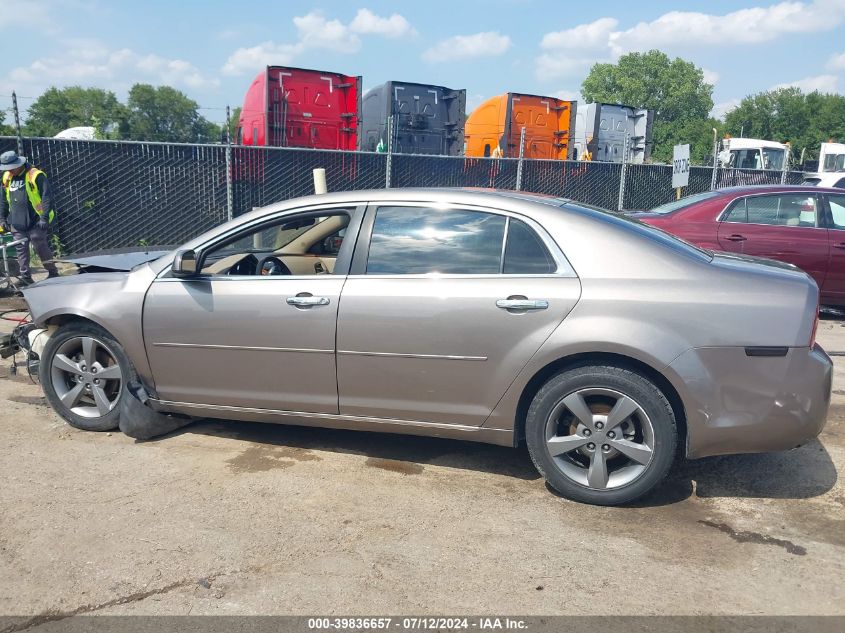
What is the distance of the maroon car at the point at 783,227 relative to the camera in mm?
7891

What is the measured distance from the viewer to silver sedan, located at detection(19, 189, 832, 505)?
134 inches

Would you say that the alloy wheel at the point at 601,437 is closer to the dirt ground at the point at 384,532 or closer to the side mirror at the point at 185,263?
the dirt ground at the point at 384,532

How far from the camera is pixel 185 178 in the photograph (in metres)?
11.8

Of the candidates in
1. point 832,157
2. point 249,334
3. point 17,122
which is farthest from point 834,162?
point 249,334

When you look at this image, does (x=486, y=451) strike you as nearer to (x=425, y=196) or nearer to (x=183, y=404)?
(x=425, y=196)

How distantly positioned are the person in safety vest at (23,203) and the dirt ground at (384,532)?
5612 millimetres

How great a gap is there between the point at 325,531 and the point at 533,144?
1537 centimetres

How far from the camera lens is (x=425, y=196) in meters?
3.99

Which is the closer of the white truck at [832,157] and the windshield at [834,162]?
the windshield at [834,162]

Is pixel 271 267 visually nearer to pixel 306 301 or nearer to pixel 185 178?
pixel 306 301

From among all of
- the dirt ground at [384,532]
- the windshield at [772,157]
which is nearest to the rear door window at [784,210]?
the dirt ground at [384,532]

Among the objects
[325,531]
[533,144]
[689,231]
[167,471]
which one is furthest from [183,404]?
[533,144]

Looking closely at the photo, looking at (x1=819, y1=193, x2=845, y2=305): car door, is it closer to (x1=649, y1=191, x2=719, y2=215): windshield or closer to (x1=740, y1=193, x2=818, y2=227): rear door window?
(x1=740, y1=193, x2=818, y2=227): rear door window

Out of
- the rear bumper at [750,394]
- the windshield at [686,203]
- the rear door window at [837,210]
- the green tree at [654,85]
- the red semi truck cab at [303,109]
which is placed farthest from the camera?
the green tree at [654,85]
